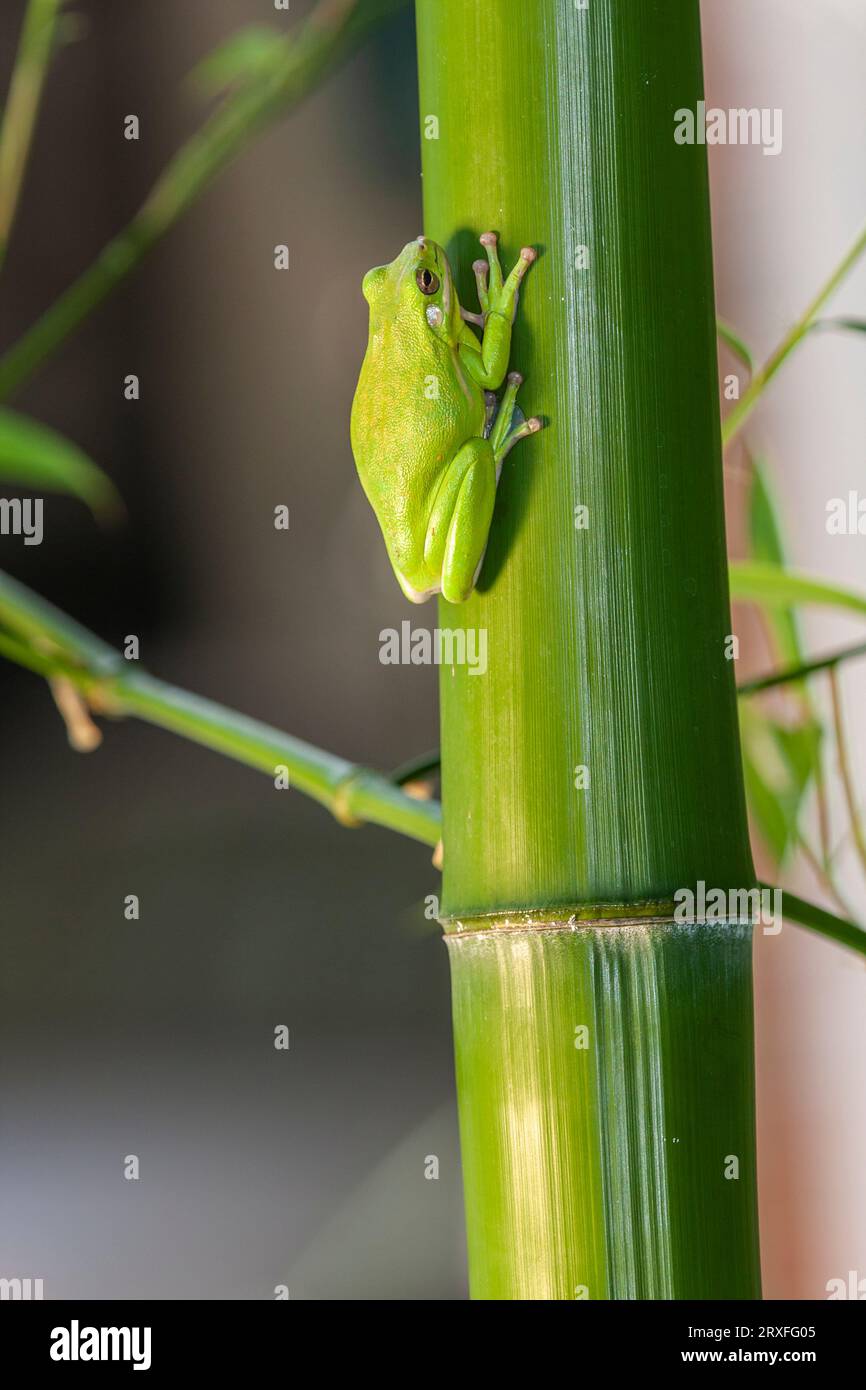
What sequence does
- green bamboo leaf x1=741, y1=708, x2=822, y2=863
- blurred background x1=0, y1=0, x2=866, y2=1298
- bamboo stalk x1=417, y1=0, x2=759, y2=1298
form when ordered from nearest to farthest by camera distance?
1. bamboo stalk x1=417, y1=0, x2=759, y2=1298
2. green bamboo leaf x1=741, y1=708, x2=822, y2=863
3. blurred background x1=0, y1=0, x2=866, y2=1298

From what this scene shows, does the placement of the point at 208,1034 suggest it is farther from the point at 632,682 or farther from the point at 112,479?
the point at 632,682

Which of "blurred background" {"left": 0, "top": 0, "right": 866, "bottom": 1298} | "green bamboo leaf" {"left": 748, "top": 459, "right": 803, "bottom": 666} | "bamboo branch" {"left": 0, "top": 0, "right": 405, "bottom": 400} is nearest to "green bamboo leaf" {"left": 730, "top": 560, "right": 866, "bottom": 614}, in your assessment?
"green bamboo leaf" {"left": 748, "top": 459, "right": 803, "bottom": 666}

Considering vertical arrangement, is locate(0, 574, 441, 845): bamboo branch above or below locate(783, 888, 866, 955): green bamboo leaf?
above

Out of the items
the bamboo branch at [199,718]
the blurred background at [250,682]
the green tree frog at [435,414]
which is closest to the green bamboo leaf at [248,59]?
the green tree frog at [435,414]

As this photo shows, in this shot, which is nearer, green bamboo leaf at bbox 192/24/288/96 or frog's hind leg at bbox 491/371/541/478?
frog's hind leg at bbox 491/371/541/478

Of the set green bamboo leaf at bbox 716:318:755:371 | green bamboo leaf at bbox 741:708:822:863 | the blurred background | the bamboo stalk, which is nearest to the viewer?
the bamboo stalk

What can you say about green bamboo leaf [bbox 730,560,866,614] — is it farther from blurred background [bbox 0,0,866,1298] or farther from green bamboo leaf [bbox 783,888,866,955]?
→ blurred background [bbox 0,0,866,1298]

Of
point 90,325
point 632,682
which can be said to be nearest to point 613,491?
point 632,682

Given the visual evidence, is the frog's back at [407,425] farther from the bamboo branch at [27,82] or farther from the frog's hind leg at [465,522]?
the bamboo branch at [27,82]
